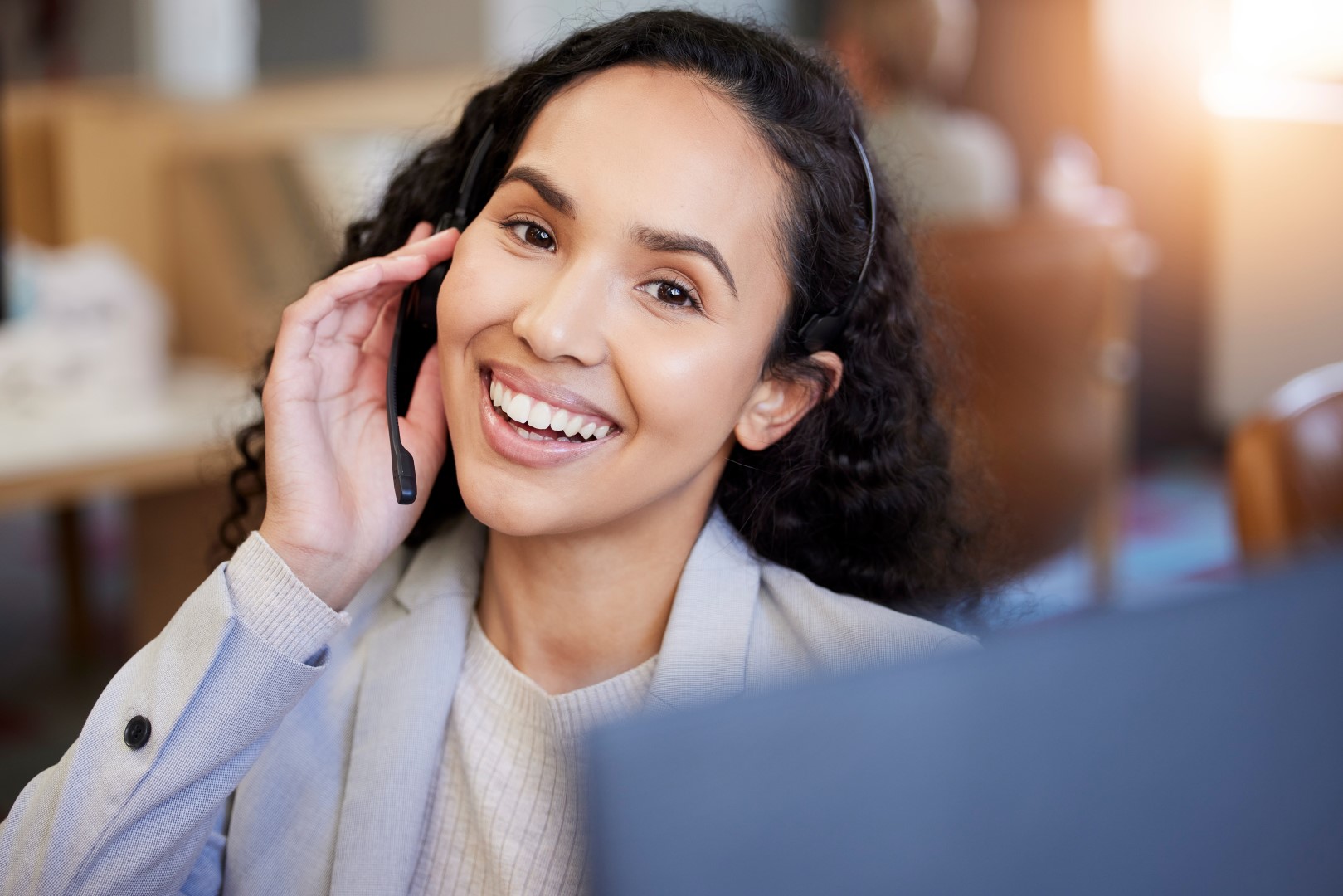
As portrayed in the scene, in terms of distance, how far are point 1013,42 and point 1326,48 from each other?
1.01m

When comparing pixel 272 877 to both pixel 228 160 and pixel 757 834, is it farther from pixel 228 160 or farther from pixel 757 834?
pixel 228 160

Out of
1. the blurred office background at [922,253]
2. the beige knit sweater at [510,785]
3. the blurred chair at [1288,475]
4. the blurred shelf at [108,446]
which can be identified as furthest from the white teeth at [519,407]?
the blurred shelf at [108,446]

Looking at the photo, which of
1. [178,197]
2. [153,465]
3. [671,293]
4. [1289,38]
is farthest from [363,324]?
[1289,38]

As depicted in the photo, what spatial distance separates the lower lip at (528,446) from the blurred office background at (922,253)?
36cm

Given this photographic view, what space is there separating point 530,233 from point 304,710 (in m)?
0.39

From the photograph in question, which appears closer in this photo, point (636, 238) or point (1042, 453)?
point (636, 238)

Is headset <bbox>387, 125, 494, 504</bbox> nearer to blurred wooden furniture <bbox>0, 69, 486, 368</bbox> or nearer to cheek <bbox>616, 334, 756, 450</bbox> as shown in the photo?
cheek <bbox>616, 334, 756, 450</bbox>

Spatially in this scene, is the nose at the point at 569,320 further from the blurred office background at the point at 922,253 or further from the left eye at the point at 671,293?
the blurred office background at the point at 922,253

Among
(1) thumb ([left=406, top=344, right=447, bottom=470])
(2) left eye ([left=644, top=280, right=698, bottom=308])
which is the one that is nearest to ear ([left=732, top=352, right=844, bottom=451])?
(2) left eye ([left=644, top=280, right=698, bottom=308])

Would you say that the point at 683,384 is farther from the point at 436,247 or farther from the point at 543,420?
the point at 436,247

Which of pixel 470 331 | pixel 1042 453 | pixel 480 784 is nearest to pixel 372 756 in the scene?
pixel 480 784

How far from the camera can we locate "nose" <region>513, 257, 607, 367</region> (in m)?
0.80

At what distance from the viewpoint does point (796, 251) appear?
92 centimetres

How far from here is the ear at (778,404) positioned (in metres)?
0.96
